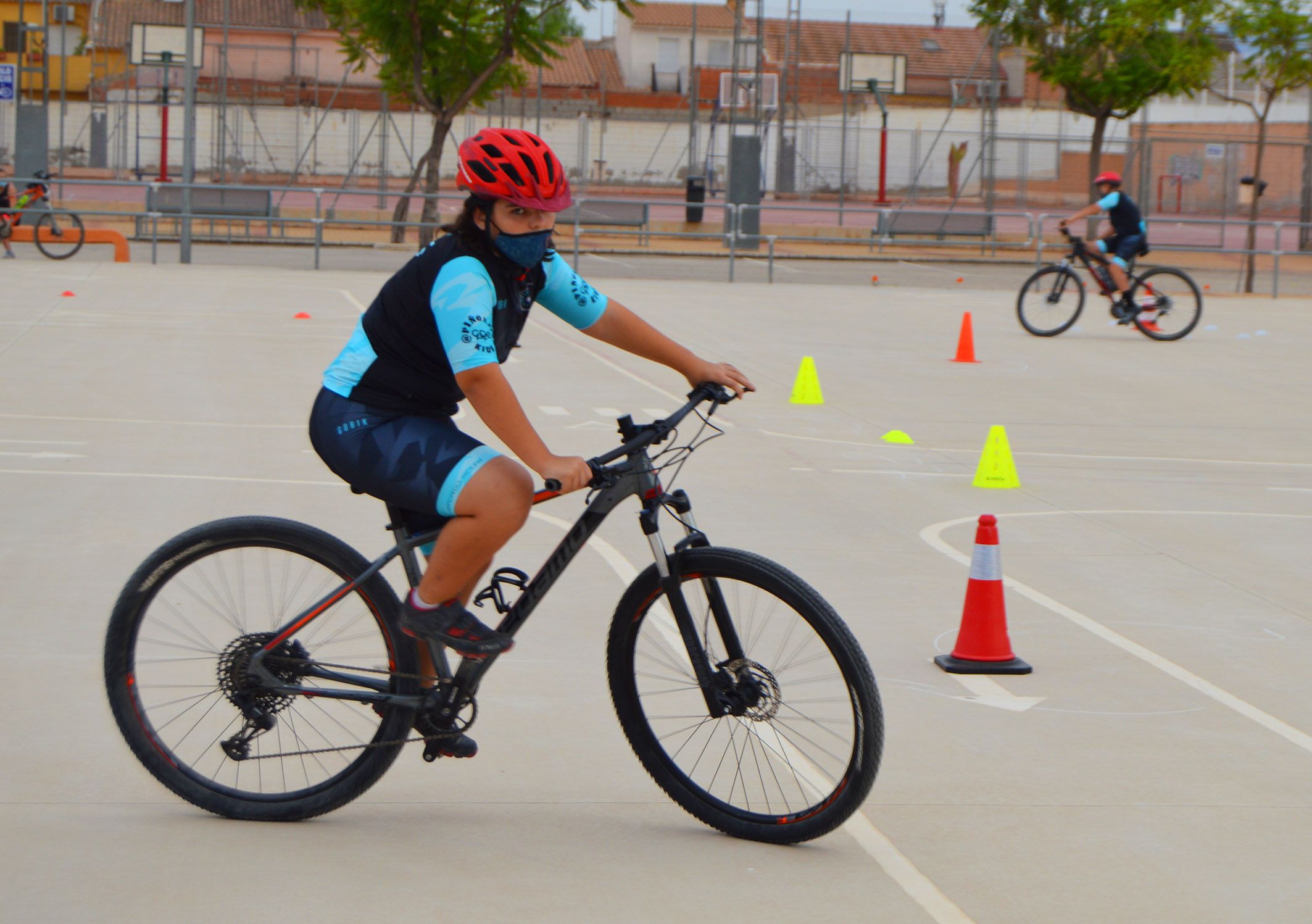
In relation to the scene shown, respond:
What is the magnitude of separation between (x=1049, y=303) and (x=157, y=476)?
12.2m

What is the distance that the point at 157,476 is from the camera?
30.3 ft

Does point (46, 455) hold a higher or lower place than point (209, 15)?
lower

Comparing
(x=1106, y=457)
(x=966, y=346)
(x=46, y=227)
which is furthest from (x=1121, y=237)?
(x=46, y=227)

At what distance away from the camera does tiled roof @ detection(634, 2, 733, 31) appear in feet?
254

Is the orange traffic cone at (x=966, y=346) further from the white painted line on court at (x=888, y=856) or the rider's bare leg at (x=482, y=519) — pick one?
the rider's bare leg at (x=482, y=519)

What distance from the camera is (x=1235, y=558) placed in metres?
7.99

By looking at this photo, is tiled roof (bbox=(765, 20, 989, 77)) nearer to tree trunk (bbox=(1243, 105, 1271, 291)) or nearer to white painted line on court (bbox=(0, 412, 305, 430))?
tree trunk (bbox=(1243, 105, 1271, 291))

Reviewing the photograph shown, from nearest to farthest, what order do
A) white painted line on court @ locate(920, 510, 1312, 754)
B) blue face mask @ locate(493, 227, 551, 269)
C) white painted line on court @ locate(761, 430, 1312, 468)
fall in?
blue face mask @ locate(493, 227, 551, 269)
white painted line on court @ locate(920, 510, 1312, 754)
white painted line on court @ locate(761, 430, 1312, 468)

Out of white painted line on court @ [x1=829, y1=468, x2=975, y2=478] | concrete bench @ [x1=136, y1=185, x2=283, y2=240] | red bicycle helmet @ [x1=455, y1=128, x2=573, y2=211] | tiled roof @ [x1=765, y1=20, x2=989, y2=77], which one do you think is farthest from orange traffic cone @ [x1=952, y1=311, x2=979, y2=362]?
tiled roof @ [x1=765, y1=20, x2=989, y2=77]

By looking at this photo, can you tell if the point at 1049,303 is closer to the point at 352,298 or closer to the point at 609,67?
the point at 352,298

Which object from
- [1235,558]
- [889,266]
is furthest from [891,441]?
[889,266]

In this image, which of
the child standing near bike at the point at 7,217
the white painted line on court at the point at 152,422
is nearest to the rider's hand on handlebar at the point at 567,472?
the white painted line on court at the point at 152,422

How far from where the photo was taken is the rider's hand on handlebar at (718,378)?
4199mm

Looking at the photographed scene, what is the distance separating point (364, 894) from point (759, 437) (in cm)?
774
